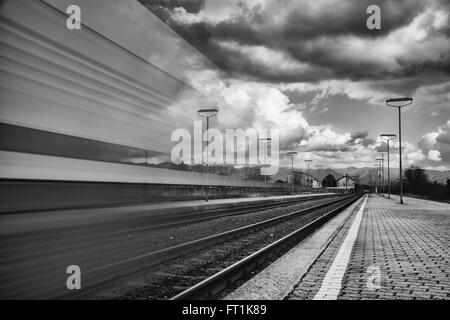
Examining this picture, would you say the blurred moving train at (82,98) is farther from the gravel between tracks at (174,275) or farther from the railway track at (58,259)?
the gravel between tracks at (174,275)

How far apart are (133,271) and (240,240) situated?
14.5 ft

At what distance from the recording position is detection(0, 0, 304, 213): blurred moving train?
18.6ft

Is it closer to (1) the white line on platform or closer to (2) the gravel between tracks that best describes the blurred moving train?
(2) the gravel between tracks

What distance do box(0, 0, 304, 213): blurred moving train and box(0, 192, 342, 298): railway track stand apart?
0.92 metres

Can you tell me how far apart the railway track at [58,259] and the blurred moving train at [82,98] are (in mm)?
923

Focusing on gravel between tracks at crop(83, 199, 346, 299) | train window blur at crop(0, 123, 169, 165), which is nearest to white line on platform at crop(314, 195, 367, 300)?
gravel between tracks at crop(83, 199, 346, 299)

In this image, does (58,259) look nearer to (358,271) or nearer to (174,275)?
(174,275)

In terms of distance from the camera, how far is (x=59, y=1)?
6.25m

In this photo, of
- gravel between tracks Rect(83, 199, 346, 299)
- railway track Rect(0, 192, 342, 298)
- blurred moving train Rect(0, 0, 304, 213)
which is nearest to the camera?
gravel between tracks Rect(83, 199, 346, 299)

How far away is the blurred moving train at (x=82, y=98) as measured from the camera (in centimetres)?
568

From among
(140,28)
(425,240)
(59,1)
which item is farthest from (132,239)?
(425,240)

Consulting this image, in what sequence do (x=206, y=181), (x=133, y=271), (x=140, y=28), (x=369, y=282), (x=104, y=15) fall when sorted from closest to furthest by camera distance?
(x=369, y=282) < (x=133, y=271) < (x=104, y=15) < (x=140, y=28) < (x=206, y=181)

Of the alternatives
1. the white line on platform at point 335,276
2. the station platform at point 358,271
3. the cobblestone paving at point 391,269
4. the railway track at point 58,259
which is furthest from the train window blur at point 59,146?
the white line on platform at point 335,276
